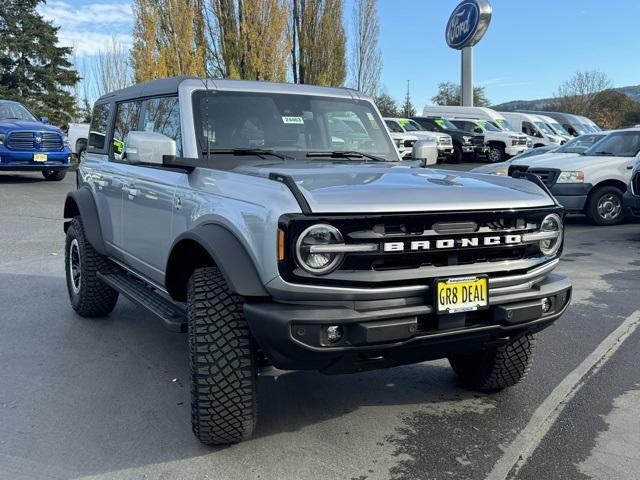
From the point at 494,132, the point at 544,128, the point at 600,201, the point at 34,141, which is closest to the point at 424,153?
the point at 600,201

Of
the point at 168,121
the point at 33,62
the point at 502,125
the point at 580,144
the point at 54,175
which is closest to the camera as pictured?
the point at 168,121

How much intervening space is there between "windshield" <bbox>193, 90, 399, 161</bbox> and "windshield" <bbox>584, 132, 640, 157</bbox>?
25.8 ft

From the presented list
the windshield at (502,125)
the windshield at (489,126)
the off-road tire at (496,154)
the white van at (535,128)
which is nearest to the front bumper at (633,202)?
the off-road tire at (496,154)

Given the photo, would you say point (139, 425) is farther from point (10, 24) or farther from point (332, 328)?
point (10, 24)

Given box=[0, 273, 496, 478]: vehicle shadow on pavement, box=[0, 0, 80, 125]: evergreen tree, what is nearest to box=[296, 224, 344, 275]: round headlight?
box=[0, 273, 496, 478]: vehicle shadow on pavement

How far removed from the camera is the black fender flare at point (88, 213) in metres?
4.98

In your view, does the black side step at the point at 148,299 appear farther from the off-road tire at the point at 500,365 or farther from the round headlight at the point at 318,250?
the off-road tire at the point at 500,365

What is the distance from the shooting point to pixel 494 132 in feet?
84.4

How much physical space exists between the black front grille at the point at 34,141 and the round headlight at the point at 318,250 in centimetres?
1450

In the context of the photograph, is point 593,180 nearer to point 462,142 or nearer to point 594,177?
point 594,177

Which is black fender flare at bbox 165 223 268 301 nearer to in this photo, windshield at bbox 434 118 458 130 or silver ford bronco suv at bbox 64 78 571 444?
silver ford bronco suv at bbox 64 78 571 444

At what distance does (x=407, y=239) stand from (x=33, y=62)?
40957 millimetres

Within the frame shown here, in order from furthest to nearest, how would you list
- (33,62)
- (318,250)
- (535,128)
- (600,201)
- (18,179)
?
(33,62) → (535,128) → (18,179) → (600,201) → (318,250)

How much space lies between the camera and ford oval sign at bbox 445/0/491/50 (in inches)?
1068
